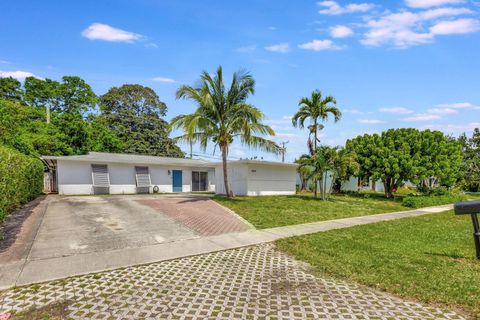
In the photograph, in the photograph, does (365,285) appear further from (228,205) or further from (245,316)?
(228,205)

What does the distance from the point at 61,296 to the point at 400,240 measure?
8368 mm

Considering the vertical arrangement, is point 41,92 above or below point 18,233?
above

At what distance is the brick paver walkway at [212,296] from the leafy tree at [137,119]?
34.8 m

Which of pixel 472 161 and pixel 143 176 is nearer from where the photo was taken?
pixel 143 176

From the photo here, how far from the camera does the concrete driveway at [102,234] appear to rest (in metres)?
5.44

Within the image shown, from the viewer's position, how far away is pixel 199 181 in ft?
83.0

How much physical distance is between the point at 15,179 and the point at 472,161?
149 feet

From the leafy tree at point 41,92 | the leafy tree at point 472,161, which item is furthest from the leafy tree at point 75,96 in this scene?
the leafy tree at point 472,161

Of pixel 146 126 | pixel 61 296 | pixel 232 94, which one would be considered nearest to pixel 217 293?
pixel 61 296

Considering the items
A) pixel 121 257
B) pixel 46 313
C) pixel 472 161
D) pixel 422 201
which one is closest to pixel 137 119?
pixel 422 201

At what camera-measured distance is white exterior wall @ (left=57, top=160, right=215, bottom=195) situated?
61.5 feet

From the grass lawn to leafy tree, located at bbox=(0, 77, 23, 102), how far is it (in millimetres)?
34883

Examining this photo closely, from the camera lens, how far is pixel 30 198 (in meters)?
14.2

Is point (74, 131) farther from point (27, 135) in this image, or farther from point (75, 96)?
point (75, 96)
